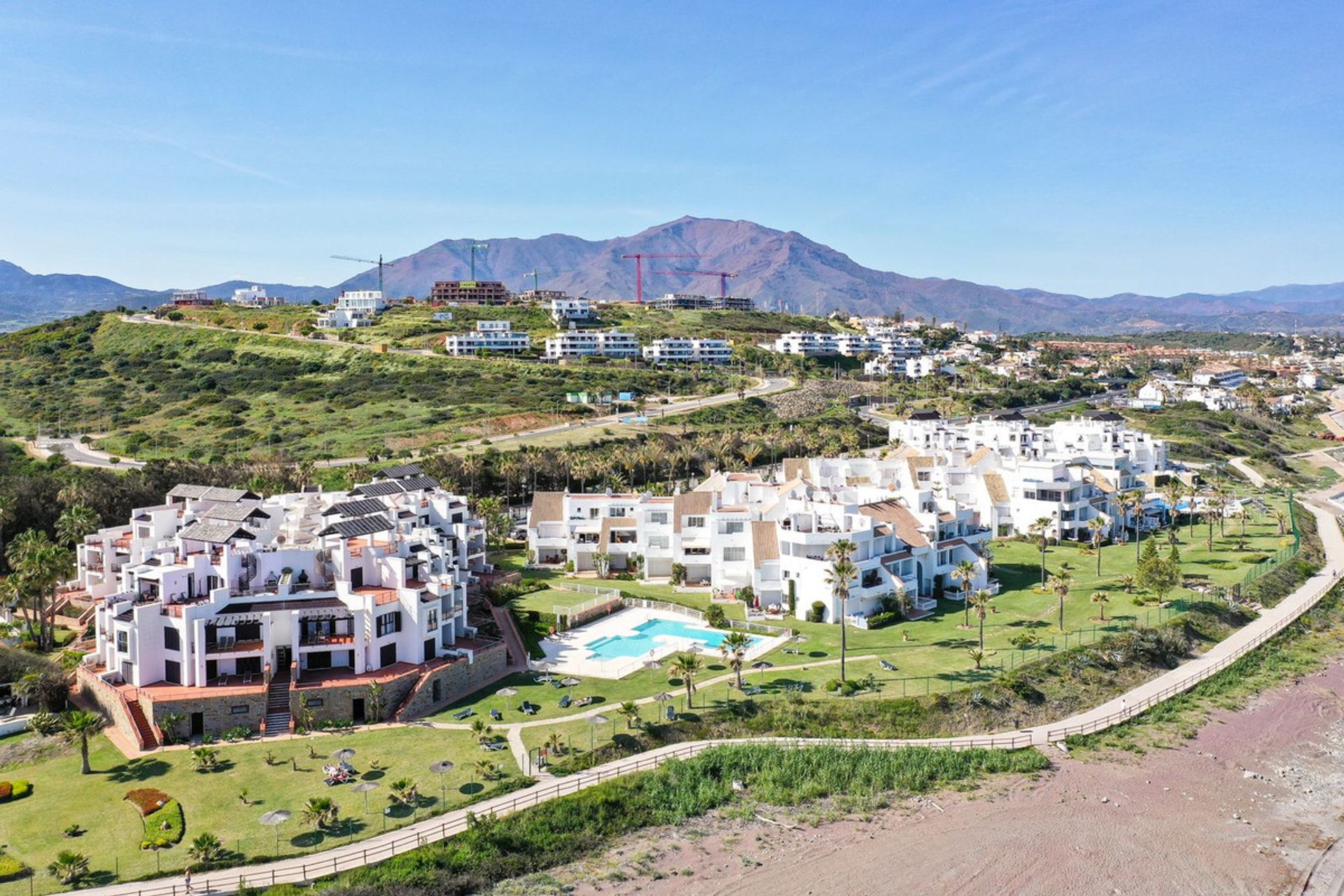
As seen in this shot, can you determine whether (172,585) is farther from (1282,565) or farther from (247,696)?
(1282,565)

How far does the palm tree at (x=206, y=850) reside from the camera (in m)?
32.7

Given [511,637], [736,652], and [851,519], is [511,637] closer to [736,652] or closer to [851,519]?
[736,652]

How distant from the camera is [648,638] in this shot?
5769cm

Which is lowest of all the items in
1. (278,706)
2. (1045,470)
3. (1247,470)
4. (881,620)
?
(881,620)

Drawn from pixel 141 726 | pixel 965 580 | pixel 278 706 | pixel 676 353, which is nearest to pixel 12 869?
pixel 141 726

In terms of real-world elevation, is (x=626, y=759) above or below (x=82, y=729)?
below

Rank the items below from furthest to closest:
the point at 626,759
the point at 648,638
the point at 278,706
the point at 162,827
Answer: the point at 648,638, the point at 278,706, the point at 626,759, the point at 162,827

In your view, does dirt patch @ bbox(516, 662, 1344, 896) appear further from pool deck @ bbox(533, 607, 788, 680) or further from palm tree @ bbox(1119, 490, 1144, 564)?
palm tree @ bbox(1119, 490, 1144, 564)

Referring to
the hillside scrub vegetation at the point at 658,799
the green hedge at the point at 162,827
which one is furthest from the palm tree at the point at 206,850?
the hillside scrub vegetation at the point at 658,799

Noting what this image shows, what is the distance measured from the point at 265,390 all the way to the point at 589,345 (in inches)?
2511

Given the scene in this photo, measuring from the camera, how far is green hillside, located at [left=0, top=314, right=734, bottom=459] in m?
119

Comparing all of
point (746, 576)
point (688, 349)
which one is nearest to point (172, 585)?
point (746, 576)

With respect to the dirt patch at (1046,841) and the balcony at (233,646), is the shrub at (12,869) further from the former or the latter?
the dirt patch at (1046,841)

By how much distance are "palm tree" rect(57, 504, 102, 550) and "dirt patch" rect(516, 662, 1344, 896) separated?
4490cm
